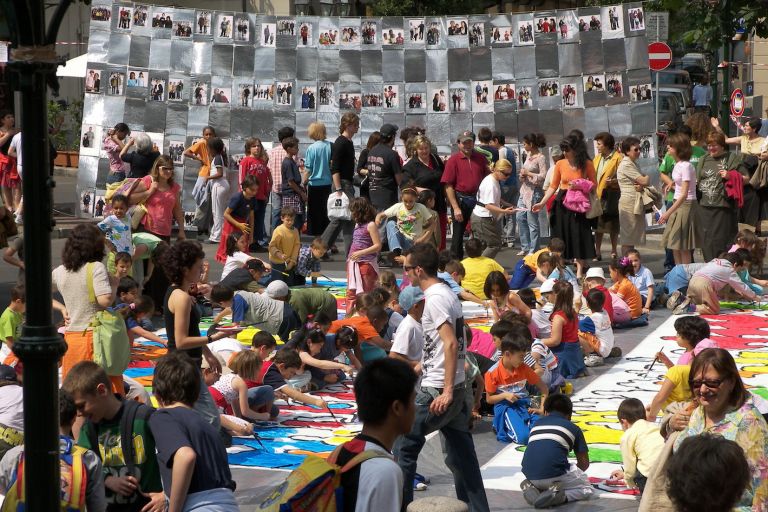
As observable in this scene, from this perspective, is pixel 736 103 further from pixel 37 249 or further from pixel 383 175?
pixel 37 249

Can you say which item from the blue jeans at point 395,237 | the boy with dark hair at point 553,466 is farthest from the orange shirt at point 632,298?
the boy with dark hair at point 553,466

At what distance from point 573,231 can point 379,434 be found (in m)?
11.6

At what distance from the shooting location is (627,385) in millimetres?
11422

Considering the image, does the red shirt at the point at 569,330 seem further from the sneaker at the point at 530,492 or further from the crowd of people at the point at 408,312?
the sneaker at the point at 530,492

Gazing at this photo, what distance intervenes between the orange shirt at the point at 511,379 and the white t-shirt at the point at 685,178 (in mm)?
6249

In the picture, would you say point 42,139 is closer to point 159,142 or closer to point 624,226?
point 624,226

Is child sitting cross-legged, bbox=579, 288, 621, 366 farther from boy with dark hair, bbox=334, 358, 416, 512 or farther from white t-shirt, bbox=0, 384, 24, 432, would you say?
boy with dark hair, bbox=334, 358, 416, 512

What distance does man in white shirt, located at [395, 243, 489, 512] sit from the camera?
24.5ft

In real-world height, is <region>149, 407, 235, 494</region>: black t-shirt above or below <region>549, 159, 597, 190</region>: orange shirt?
below

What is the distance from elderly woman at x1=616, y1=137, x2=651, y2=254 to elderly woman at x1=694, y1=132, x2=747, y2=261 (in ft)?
2.45

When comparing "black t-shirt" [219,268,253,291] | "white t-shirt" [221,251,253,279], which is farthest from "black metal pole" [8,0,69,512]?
"white t-shirt" [221,251,253,279]

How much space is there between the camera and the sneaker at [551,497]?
8070mm

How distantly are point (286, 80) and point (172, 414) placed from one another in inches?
590

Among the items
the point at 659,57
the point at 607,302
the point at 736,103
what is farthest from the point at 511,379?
the point at 736,103
